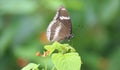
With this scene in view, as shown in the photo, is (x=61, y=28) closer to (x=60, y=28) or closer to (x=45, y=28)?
(x=60, y=28)

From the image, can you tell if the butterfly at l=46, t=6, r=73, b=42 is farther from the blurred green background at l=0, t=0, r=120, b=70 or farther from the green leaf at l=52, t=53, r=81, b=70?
the blurred green background at l=0, t=0, r=120, b=70

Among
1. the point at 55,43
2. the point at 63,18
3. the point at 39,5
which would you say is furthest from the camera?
the point at 39,5

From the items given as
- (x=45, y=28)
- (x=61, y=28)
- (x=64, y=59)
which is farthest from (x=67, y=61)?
(x=45, y=28)

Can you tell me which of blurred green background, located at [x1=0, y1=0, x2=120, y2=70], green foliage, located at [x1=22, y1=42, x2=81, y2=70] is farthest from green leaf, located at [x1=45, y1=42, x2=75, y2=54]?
blurred green background, located at [x1=0, y1=0, x2=120, y2=70]

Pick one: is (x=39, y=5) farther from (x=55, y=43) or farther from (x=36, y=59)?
(x=55, y=43)

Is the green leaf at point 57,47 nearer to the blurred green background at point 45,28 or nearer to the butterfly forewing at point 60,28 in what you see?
the butterfly forewing at point 60,28

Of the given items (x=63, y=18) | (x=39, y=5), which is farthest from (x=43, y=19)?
(x=63, y=18)

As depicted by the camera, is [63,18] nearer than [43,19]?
Yes

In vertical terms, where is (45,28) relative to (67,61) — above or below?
below
